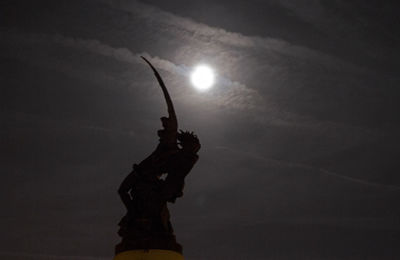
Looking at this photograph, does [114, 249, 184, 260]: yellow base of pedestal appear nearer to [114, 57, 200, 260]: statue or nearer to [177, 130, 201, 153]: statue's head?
[114, 57, 200, 260]: statue

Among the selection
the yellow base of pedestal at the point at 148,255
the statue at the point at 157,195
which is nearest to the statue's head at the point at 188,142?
the statue at the point at 157,195

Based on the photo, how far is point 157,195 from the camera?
→ 18.9 metres

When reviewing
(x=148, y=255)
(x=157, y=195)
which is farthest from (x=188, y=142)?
(x=148, y=255)

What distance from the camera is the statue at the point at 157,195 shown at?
17.9m

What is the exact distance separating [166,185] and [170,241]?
1.91 metres

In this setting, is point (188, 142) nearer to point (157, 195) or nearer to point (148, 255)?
point (157, 195)

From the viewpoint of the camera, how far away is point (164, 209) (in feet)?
62.2

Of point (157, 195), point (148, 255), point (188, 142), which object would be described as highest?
point (188, 142)

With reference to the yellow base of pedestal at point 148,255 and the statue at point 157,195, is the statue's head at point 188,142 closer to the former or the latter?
the statue at point 157,195

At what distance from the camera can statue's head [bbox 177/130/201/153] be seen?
19.5 metres

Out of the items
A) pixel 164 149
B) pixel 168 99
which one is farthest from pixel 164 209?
pixel 168 99

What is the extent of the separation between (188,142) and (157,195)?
2110 mm

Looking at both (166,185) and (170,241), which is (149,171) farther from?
(170,241)

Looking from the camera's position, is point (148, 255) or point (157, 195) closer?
point (148, 255)
